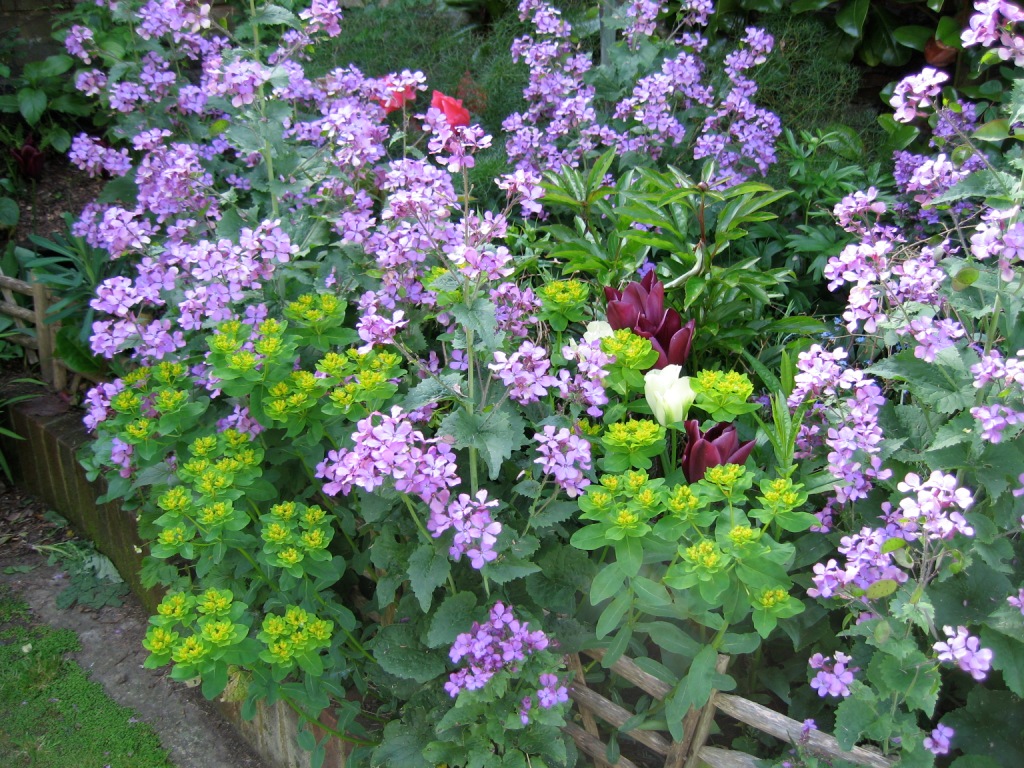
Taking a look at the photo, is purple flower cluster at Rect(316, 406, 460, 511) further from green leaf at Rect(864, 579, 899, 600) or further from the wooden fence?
the wooden fence

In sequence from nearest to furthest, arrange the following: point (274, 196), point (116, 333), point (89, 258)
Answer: point (116, 333)
point (274, 196)
point (89, 258)

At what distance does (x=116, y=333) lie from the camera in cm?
220

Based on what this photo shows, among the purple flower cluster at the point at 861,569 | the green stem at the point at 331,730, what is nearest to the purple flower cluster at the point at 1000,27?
the purple flower cluster at the point at 861,569

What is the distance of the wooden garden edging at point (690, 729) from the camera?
5.44 feet

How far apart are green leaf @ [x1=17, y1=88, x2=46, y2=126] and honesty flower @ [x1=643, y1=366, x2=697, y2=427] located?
3.87 m

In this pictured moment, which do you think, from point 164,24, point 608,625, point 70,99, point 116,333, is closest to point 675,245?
point 608,625

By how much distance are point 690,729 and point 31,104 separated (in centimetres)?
429

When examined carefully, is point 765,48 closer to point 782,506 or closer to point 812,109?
point 812,109

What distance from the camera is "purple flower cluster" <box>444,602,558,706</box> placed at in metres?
1.73

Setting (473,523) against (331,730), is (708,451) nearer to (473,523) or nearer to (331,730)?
(473,523)

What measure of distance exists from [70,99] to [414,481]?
3.95 m

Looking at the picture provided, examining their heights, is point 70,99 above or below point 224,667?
above

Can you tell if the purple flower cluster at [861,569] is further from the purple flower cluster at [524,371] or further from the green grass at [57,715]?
the green grass at [57,715]

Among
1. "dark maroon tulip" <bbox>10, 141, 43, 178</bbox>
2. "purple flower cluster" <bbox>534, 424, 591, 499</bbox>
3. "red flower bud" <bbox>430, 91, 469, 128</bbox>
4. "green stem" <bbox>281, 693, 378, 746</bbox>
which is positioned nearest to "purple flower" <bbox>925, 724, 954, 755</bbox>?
"purple flower cluster" <bbox>534, 424, 591, 499</bbox>
